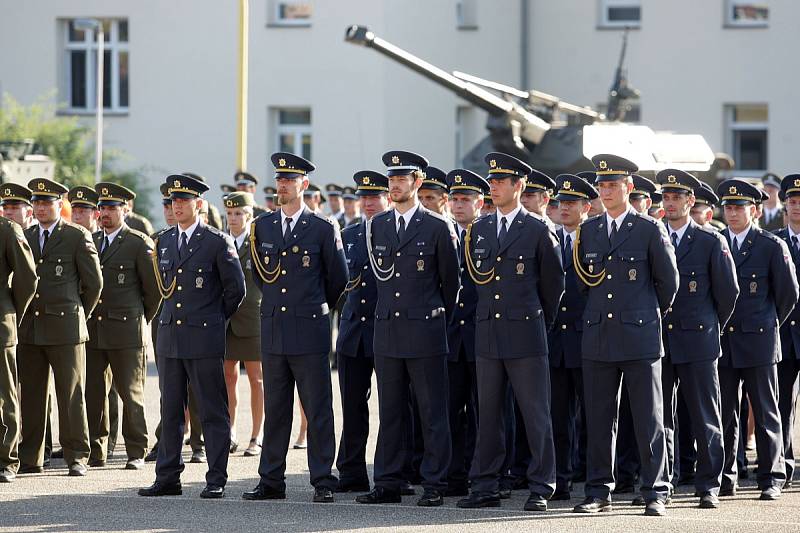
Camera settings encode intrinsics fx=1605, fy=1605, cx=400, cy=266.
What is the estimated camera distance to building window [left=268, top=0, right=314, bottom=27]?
29812mm

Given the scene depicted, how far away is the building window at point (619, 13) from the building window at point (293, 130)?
6.52 m

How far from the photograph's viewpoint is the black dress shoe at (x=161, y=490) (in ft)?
34.0

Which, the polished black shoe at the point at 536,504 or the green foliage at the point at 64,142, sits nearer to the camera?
the polished black shoe at the point at 536,504

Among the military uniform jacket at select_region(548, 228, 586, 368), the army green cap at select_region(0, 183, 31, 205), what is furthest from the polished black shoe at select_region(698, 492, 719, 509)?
the army green cap at select_region(0, 183, 31, 205)

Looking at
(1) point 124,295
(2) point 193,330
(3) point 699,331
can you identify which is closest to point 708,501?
(3) point 699,331

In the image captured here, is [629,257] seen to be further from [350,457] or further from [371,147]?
[371,147]

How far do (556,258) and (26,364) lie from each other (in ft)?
13.5

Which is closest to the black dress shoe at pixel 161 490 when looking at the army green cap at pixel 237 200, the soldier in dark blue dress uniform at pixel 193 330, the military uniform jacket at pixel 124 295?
the soldier in dark blue dress uniform at pixel 193 330

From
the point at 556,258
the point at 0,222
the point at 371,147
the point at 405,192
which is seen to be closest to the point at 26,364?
the point at 0,222

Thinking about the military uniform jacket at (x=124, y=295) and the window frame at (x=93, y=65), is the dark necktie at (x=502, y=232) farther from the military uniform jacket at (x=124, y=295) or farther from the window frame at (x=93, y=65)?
the window frame at (x=93, y=65)

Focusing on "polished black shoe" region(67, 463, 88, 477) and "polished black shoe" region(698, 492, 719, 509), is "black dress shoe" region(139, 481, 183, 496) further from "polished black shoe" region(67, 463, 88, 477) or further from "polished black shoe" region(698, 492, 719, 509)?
"polished black shoe" region(698, 492, 719, 509)

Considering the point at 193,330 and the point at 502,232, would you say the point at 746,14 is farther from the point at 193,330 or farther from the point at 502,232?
the point at 193,330

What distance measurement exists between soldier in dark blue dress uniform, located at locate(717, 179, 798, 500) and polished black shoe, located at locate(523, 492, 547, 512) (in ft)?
4.77

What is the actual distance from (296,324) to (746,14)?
75.7ft
